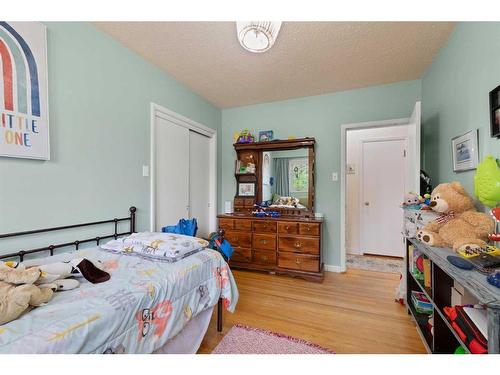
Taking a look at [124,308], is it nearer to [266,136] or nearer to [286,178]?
[286,178]

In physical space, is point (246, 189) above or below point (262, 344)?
above

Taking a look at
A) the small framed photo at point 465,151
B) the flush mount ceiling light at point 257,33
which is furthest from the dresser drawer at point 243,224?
the small framed photo at point 465,151

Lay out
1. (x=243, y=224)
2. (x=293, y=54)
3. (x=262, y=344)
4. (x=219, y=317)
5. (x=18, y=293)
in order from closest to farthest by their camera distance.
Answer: (x=18, y=293)
(x=262, y=344)
(x=219, y=317)
(x=293, y=54)
(x=243, y=224)

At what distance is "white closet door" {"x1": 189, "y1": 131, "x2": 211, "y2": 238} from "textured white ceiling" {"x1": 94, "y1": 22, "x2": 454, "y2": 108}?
708 mm

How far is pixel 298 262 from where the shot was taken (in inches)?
109

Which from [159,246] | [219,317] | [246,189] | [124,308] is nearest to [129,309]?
[124,308]

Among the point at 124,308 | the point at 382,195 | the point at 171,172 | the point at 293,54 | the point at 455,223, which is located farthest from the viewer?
the point at 382,195

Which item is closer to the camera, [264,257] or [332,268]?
[264,257]

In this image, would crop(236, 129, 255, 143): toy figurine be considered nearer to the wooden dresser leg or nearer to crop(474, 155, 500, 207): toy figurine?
the wooden dresser leg

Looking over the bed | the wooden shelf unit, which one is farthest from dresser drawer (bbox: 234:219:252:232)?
the wooden shelf unit

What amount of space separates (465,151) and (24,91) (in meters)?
2.99

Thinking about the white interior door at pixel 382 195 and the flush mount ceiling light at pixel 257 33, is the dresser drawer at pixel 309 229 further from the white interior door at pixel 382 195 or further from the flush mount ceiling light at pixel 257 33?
the flush mount ceiling light at pixel 257 33
